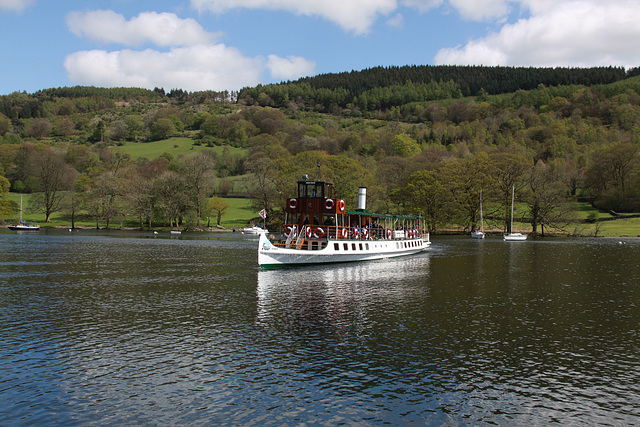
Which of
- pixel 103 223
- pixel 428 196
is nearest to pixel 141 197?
pixel 103 223

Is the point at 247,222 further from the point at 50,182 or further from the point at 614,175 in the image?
the point at 614,175

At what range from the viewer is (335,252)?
54062mm

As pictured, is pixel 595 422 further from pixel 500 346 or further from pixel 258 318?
pixel 258 318

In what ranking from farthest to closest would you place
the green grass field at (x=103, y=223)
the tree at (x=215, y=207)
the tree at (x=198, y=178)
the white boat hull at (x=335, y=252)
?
the green grass field at (x=103, y=223) → the tree at (x=215, y=207) → the tree at (x=198, y=178) → the white boat hull at (x=335, y=252)

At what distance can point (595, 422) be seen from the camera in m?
13.8

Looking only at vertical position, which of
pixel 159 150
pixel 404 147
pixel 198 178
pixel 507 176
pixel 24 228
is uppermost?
pixel 159 150

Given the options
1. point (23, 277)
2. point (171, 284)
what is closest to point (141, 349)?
point (171, 284)

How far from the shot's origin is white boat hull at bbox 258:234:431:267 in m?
47.2

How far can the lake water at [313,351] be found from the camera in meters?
14.4

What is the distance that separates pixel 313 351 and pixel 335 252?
3408 cm

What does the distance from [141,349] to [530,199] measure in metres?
111

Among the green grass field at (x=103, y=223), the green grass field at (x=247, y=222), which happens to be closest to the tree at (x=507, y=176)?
the green grass field at (x=247, y=222)

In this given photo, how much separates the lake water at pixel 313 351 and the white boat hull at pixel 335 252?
604 centimetres

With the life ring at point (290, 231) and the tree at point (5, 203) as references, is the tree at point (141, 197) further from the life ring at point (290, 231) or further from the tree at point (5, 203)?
the life ring at point (290, 231)
